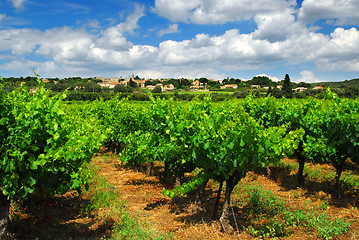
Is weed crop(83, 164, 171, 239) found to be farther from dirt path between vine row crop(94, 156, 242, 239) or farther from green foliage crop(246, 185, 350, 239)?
green foliage crop(246, 185, 350, 239)

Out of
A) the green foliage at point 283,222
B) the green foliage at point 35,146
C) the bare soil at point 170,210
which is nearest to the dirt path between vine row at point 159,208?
the bare soil at point 170,210

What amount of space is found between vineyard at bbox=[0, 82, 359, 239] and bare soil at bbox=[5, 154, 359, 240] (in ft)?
0.20

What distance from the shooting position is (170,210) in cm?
832

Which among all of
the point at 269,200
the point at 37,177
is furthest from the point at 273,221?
the point at 37,177

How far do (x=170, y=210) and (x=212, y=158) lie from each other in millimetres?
3189

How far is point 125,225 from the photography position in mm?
6969

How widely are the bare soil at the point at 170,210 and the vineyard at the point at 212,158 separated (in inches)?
2.5

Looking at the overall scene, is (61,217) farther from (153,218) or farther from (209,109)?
(209,109)

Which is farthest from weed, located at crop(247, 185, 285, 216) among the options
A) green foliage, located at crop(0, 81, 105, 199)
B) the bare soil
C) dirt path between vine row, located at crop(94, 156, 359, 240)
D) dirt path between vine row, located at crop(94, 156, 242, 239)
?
green foliage, located at crop(0, 81, 105, 199)

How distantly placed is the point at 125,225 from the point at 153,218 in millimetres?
1120

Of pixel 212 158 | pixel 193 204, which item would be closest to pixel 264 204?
pixel 193 204

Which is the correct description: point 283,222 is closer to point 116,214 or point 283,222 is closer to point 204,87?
point 116,214

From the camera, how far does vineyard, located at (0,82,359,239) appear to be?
16.4 ft

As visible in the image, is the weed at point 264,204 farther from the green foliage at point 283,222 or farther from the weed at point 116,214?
the weed at point 116,214
